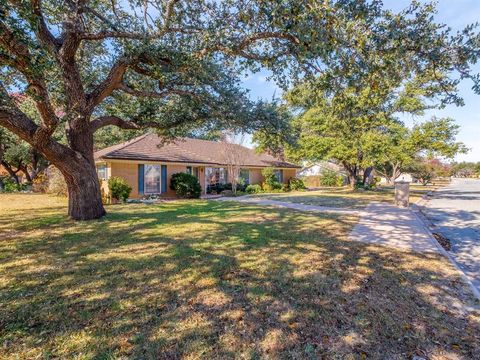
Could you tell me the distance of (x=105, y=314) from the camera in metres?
3.11

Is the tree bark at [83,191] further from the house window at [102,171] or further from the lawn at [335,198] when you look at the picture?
the lawn at [335,198]

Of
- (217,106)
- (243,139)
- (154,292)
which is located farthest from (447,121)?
(154,292)

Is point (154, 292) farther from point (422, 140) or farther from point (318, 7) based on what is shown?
point (422, 140)

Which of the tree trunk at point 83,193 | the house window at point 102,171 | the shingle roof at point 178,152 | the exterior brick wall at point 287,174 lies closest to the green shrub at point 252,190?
the shingle roof at point 178,152

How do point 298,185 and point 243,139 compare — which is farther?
point 298,185

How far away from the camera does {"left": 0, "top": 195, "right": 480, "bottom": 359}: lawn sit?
2.63 metres

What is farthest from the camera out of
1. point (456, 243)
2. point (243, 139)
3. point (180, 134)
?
point (243, 139)

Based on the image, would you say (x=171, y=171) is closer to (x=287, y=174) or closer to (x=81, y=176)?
(x=81, y=176)

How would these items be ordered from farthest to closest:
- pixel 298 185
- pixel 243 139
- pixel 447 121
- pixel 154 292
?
pixel 298 185 < pixel 243 139 < pixel 447 121 < pixel 154 292

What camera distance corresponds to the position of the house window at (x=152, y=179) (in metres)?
17.0

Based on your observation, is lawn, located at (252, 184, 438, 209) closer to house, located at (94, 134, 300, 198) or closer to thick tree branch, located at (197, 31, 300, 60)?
house, located at (94, 134, 300, 198)

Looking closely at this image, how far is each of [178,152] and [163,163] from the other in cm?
270

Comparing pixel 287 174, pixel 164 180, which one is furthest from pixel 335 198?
pixel 287 174

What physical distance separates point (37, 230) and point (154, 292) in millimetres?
5667
